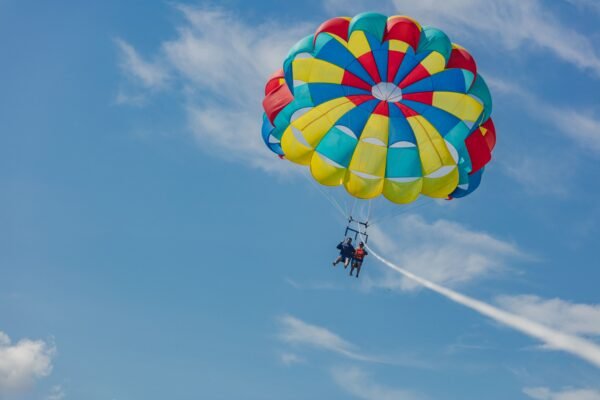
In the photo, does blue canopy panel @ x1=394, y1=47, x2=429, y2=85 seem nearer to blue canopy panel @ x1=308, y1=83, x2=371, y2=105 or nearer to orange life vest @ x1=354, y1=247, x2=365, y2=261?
blue canopy panel @ x1=308, y1=83, x2=371, y2=105

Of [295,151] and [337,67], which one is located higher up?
[337,67]

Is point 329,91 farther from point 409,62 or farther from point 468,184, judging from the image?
point 468,184

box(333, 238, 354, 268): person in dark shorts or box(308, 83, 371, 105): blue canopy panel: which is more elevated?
box(308, 83, 371, 105): blue canopy panel

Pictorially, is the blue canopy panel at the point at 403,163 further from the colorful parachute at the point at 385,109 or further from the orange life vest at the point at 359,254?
the orange life vest at the point at 359,254

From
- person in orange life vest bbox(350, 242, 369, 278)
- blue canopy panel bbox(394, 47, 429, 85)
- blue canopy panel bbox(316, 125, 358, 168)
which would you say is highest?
blue canopy panel bbox(394, 47, 429, 85)

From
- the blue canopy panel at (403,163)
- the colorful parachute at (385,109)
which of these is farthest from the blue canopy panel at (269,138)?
the blue canopy panel at (403,163)

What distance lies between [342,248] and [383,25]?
24.8 ft

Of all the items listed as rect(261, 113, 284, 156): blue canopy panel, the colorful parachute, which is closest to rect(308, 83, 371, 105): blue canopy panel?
the colorful parachute

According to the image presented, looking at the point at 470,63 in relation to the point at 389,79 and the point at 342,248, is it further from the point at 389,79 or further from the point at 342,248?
the point at 342,248

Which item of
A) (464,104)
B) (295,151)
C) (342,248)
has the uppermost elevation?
(464,104)

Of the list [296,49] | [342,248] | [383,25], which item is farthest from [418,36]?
[342,248]

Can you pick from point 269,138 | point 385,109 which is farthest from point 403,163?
point 269,138

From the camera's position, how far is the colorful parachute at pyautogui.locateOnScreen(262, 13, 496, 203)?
106 ft

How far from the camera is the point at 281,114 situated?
3353 cm
